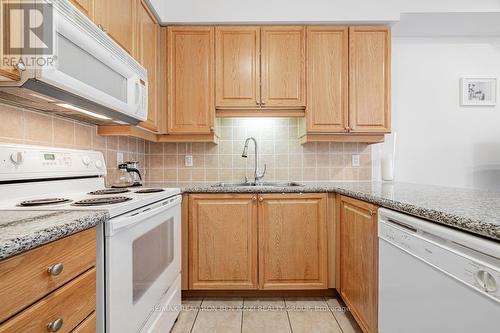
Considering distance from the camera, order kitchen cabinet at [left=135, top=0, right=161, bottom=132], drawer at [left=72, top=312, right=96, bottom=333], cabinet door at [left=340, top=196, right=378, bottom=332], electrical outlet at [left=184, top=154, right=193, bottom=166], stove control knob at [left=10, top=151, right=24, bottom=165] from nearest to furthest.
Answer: drawer at [left=72, top=312, right=96, bottom=333] < stove control knob at [left=10, top=151, right=24, bottom=165] < cabinet door at [left=340, top=196, right=378, bottom=332] < kitchen cabinet at [left=135, top=0, right=161, bottom=132] < electrical outlet at [left=184, top=154, right=193, bottom=166]

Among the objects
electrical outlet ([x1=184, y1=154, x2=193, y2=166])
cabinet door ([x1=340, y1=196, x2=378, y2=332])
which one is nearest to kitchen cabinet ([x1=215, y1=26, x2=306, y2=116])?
electrical outlet ([x1=184, y1=154, x2=193, y2=166])

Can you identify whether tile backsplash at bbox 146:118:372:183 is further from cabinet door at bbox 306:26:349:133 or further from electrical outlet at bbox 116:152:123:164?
electrical outlet at bbox 116:152:123:164

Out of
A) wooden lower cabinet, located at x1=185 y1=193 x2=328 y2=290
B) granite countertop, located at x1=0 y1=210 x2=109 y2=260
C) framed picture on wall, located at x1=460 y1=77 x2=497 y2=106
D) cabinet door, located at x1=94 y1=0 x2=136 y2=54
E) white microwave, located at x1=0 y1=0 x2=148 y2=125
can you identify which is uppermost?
cabinet door, located at x1=94 y1=0 x2=136 y2=54

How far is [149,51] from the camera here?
2143mm

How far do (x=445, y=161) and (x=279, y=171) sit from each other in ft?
5.22

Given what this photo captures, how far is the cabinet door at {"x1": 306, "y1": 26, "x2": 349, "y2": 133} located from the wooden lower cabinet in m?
0.68

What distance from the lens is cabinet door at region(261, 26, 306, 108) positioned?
2.35m

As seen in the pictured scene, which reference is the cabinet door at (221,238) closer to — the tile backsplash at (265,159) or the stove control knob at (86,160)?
the tile backsplash at (265,159)

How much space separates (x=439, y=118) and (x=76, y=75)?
2.95 metres

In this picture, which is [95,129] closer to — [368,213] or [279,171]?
[279,171]

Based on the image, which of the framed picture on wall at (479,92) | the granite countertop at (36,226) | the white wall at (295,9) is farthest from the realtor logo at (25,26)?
the framed picture on wall at (479,92)

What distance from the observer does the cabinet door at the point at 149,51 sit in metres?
1.98

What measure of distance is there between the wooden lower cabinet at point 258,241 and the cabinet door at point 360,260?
0.66 ft

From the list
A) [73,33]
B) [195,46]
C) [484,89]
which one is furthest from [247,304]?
[484,89]
